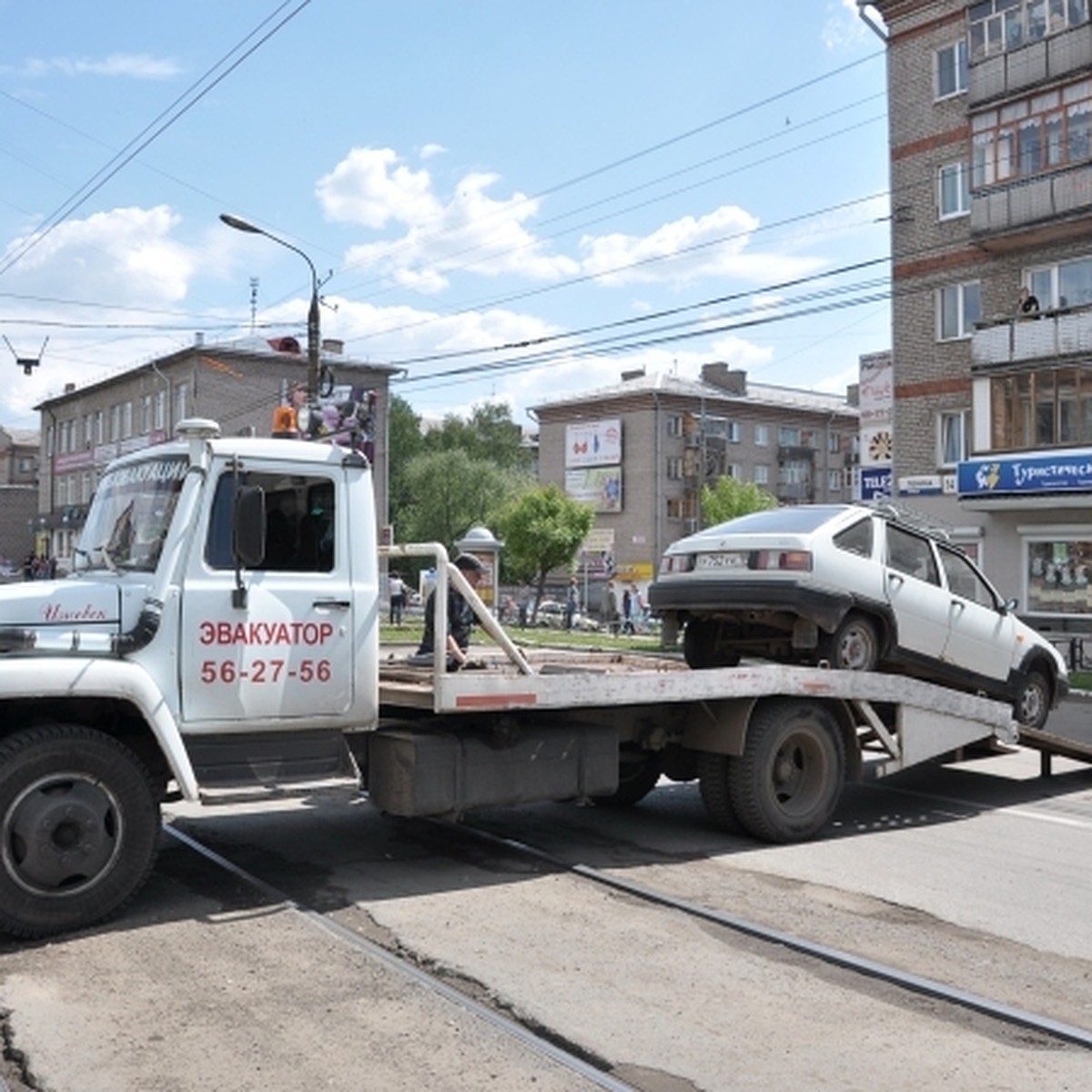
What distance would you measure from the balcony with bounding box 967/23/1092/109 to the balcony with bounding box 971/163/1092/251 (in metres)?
2.05

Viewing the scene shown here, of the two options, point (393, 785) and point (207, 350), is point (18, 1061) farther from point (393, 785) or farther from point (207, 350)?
point (207, 350)

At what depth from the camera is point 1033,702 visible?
10602 millimetres

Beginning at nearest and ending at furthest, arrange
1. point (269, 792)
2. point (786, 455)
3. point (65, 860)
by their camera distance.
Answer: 1. point (65, 860)
2. point (269, 792)
3. point (786, 455)

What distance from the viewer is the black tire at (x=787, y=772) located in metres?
8.16

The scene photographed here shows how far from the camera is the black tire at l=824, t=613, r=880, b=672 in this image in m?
8.88

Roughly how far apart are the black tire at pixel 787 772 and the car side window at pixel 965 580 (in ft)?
6.38

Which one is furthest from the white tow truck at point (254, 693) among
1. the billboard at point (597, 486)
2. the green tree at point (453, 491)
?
the green tree at point (453, 491)

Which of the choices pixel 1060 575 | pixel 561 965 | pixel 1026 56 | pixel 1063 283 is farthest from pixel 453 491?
pixel 561 965

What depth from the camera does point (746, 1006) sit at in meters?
5.03

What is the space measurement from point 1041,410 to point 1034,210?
14.1 ft

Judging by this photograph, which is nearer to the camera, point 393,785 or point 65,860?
point 65,860

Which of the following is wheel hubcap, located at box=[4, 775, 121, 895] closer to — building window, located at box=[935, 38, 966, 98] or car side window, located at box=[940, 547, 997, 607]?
car side window, located at box=[940, 547, 997, 607]

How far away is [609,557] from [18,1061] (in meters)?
63.1

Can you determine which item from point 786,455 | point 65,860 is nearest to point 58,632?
point 65,860
